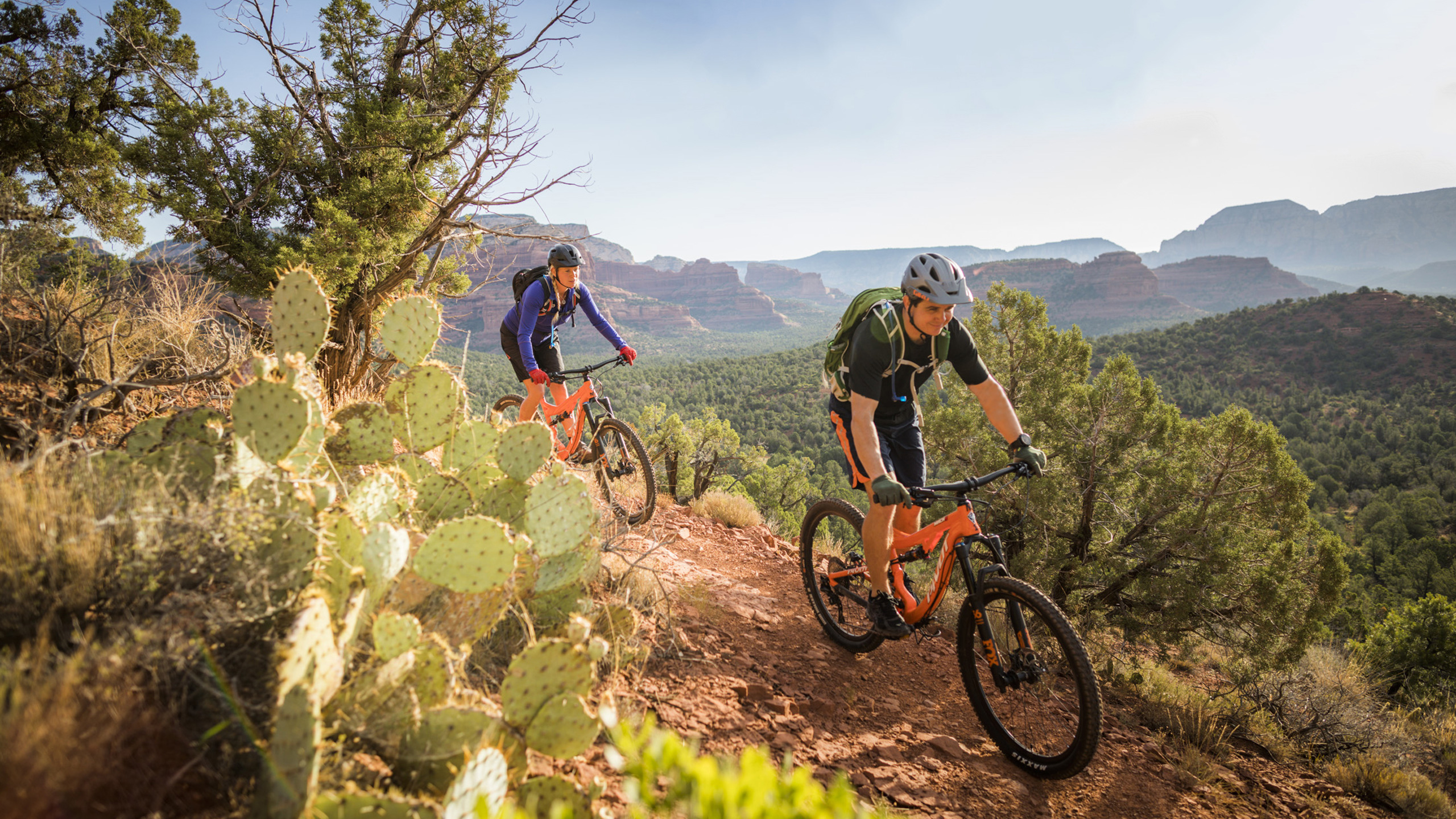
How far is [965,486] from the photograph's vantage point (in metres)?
2.78

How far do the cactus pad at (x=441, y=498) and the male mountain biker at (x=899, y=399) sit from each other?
1992 mm

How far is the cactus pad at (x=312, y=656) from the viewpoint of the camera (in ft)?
4.19

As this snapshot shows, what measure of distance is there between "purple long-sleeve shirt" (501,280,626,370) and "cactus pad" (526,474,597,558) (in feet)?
7.53

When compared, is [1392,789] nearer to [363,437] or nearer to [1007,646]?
[1007,646]

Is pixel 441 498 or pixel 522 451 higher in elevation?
pixel 522 451

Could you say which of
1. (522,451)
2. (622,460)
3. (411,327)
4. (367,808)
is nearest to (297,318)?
(411,327)

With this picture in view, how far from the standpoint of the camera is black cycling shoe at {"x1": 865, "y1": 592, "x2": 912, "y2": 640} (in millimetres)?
3107

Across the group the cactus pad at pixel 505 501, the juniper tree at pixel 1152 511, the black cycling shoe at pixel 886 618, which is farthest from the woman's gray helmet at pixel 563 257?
the juniper tree at pixel 1152 511

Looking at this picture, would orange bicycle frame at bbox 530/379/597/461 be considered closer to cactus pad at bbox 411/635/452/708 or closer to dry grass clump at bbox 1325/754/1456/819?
cactus pad at bbox 411/635/452/708

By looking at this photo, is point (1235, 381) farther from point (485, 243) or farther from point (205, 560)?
point (205, 560)

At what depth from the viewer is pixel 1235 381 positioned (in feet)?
127

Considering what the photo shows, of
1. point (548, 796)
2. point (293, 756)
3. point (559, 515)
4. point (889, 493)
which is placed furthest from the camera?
point (889, 493)

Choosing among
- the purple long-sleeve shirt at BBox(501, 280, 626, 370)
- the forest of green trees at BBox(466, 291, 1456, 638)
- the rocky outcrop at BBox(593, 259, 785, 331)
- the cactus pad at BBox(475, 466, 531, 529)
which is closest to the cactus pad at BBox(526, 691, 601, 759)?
the cactus pad at BBox(475, 466, 531, 529)

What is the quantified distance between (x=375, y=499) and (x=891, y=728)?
8.88 feet
